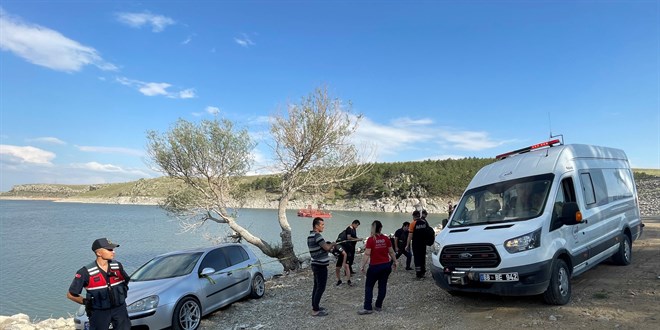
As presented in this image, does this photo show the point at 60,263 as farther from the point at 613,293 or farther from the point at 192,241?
the point at 613,293

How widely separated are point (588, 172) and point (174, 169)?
55.3 ft

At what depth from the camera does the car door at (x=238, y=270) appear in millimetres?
9359

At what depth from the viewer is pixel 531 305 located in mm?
6758

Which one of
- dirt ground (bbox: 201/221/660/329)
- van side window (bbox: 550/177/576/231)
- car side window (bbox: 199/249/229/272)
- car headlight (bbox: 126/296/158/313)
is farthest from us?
car side window (bbox: 199/249/229/272)

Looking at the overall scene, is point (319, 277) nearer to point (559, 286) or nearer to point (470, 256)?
point (470, 256)

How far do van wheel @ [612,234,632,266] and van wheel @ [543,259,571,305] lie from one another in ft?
A: 10.9

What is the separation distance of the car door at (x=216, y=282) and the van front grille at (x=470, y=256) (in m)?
4.89

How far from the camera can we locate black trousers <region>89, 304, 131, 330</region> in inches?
203

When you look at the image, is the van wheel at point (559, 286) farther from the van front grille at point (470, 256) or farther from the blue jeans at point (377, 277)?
the blue jeans at point (377, 277)

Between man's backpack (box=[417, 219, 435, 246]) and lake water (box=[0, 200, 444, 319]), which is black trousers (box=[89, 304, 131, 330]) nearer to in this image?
man's backpack (box=[417, 219, 435, 246])

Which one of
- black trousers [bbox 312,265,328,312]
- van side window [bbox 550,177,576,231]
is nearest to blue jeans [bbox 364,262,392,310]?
black trousers [bbox 312,265,328,312]

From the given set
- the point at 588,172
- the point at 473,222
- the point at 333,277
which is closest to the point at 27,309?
the point at 333,277

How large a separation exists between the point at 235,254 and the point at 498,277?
6267mm

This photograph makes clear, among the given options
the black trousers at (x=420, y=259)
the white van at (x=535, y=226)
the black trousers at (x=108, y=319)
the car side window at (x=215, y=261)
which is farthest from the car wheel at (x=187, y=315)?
the black trousers at (x=420, y=259)
